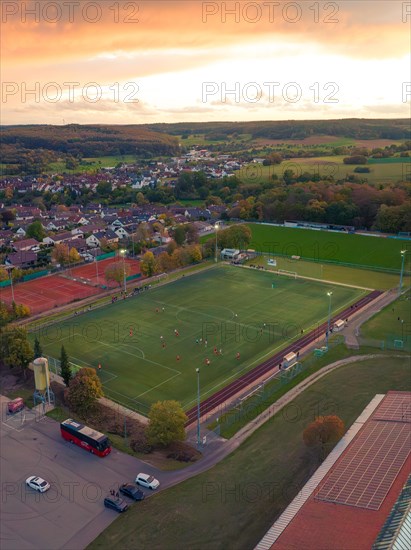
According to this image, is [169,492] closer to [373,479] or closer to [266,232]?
[373,479]

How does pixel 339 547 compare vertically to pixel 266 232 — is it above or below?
below

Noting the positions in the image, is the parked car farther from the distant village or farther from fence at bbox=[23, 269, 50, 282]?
the distant village

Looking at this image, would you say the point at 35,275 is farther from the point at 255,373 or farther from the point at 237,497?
the point at 237,497

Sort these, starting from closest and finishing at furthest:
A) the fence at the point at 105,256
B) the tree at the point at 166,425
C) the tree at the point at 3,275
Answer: the tree at the point at 166,425
the tree at the point at 3,275
the fence at the point at 105,256

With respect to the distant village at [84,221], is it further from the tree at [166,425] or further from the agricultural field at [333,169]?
the tree at [166,425]

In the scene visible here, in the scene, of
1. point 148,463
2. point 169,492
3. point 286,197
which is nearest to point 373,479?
point 169,492

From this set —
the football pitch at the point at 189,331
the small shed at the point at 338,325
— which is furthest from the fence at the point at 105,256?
the small shed at the point at 338,325
